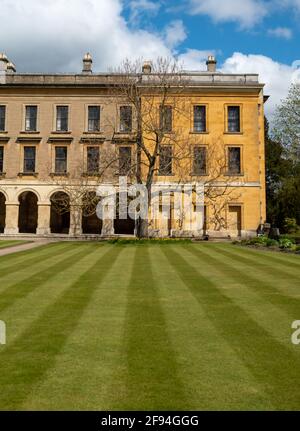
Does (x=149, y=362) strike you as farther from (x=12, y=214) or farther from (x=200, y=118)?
(x=12, y=214)

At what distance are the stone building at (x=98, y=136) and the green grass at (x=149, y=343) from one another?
26.2 meters

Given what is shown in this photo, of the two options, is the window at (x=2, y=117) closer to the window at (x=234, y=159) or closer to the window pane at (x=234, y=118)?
the window pane at (x=234, y=118)

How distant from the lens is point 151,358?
5527 millimetres

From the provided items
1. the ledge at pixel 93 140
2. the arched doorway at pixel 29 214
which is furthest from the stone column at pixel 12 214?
the ledge at pixel 93 140

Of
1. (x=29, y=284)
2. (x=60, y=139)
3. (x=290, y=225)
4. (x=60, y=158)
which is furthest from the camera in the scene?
(x=290, y=225)

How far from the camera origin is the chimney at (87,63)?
41612 millimetres

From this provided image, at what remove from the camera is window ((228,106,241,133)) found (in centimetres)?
3853

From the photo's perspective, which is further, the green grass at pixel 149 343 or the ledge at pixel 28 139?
the ledge at pixel 28 139

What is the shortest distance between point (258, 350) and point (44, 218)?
34.3 metres

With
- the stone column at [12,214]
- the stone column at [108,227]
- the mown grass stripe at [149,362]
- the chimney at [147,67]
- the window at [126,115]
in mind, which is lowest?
the mown grass stripe at [149,362]

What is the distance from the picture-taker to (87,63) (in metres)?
41.8

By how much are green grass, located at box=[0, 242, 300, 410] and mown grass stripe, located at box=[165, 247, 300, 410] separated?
2 centimetres

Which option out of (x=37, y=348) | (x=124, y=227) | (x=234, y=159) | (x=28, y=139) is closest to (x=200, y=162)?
(x=234, y=159)
